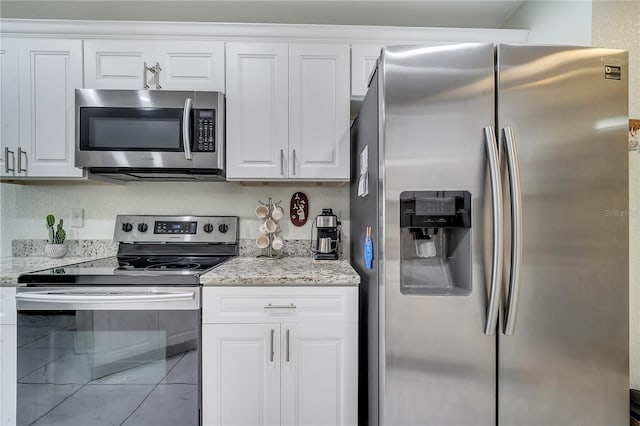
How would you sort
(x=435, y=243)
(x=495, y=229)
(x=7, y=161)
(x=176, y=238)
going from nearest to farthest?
(x=495, y=229)
(x=435, y=243)
(x=7, y=161)
(x=176, y=238)

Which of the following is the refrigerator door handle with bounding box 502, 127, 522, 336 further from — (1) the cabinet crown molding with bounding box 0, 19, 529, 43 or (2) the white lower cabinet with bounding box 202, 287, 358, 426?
(1) the cabinet crown molding with bounding box 0, 19, 529, 43

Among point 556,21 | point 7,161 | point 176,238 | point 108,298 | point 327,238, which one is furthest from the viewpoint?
point 176,238

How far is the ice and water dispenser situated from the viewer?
3.91 ft

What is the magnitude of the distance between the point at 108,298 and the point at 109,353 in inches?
10.2

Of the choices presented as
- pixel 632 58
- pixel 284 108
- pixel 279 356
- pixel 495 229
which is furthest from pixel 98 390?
pixel 632 58

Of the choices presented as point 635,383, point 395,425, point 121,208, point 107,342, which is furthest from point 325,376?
point 121,208

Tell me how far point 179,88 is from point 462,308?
1.83 metres

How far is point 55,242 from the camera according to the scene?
209cm

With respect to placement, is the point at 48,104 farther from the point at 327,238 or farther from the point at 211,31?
the point at 327,238

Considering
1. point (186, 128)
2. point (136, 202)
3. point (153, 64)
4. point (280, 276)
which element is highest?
point (153, 64)

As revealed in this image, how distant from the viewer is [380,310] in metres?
1.25

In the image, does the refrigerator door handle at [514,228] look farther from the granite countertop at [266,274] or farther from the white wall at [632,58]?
the white wall at [632,58]

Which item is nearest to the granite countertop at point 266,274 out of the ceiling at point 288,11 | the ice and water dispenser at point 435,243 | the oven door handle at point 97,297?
the oven door handle at point 97,297

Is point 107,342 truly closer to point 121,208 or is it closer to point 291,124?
point 121,208
